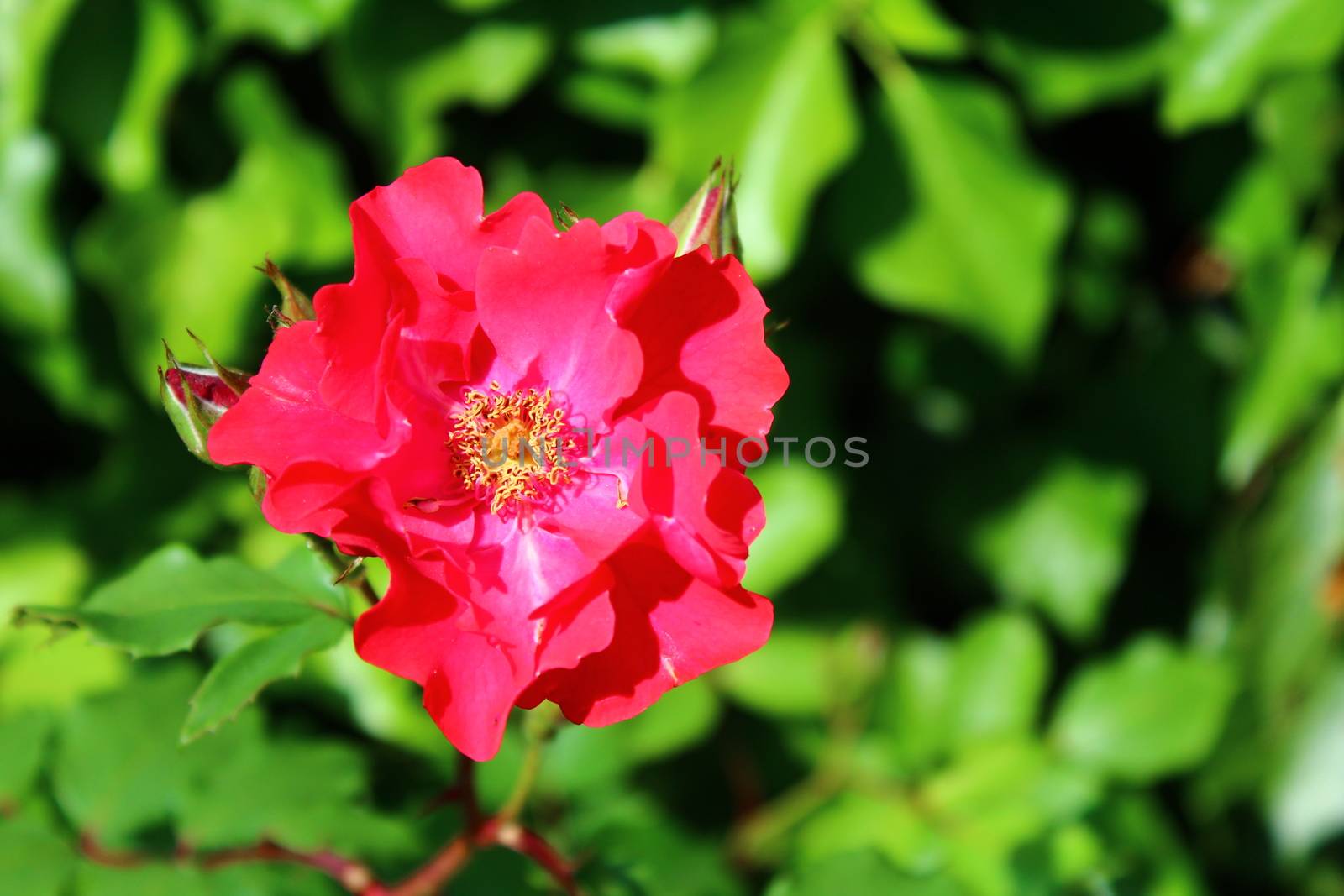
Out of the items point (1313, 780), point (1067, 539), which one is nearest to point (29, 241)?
point (1067, 539)

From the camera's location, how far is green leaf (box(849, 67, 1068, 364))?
67.7 inches

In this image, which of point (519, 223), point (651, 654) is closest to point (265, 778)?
point (651, 654)

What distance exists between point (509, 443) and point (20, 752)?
0.63 meters

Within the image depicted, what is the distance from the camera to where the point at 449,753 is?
1.75 m

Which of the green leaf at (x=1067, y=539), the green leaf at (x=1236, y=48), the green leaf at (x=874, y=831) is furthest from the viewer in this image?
the green leaf at (x=1067, y=539)

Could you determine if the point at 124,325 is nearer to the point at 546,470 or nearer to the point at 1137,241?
the point at 546,470

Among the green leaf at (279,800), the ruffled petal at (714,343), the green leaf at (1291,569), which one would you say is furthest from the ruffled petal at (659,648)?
the green leaf at (1291,569)

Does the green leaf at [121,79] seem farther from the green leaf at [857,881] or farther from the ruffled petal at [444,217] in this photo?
the green leaf at [857,881]

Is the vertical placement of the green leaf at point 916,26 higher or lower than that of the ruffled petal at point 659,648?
higher

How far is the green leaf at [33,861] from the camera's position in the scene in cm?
113

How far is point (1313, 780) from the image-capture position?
214cm

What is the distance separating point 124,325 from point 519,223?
3.37ft

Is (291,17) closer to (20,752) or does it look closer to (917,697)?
(20,752)

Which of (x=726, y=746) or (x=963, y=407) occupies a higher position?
(x=963, y=407)
